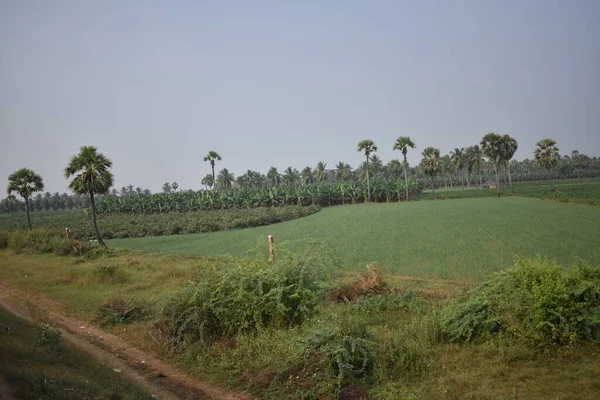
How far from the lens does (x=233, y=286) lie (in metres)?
9.64

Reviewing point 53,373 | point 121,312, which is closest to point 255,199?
point 121,312

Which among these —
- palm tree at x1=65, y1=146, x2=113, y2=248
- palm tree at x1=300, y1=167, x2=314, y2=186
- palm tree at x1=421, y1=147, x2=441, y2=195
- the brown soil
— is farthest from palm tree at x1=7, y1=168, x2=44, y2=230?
palm tree at x1=300, y1=167, x2=314, y2=186

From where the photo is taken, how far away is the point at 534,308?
721 cm

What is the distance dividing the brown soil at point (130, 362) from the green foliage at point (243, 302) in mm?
902

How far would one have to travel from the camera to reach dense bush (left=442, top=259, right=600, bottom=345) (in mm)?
6977

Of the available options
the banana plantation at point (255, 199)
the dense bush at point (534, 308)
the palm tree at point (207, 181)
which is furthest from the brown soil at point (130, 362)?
the palm tree at point (207, 181)

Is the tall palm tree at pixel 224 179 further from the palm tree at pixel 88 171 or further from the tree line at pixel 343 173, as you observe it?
the palm tree at pixel 88 171

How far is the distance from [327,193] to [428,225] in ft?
164

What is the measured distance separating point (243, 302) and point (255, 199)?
67.7m

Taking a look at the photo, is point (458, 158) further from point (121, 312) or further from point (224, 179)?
point (121, 312)

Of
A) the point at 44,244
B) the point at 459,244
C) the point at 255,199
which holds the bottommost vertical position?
the point at 459,244

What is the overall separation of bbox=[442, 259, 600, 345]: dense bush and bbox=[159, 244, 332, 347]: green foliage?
3193 mm

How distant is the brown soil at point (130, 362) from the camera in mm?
7180

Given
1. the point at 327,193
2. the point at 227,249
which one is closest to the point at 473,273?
the point at 227,249
